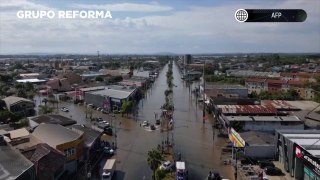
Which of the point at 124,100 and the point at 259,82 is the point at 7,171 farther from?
the point at 259,82

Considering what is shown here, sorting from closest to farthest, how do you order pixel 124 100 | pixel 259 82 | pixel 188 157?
pixel 188 157, pixel 124 100, pixel 259 82

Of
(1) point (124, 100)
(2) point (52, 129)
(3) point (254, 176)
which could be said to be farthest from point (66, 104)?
(3) point (254, 176)

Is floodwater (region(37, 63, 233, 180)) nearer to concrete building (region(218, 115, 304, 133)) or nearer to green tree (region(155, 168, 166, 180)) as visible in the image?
concrete building (region(218, 115, 304, 133))

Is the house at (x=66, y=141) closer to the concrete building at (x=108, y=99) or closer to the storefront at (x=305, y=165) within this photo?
the storefront at (x=305, y=165)

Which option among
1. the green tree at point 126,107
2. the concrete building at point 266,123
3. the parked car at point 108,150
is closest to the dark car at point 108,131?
the parked car at point 108,150

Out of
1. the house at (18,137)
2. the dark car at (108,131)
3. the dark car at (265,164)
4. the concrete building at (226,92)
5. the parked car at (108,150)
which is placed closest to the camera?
the house at (18,137)

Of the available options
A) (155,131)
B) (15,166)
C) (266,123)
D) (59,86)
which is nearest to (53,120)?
(155,131)
